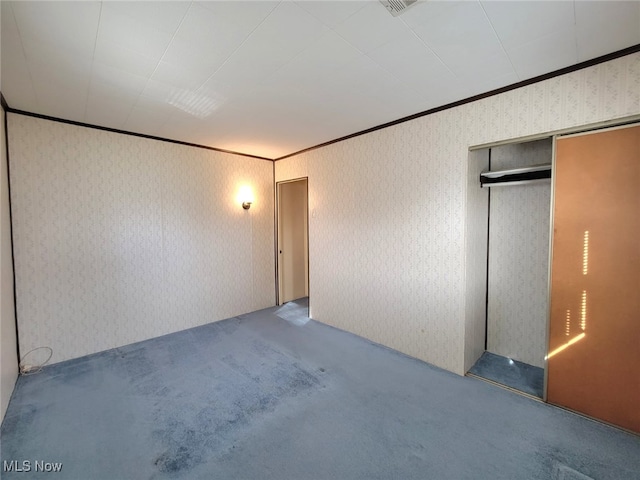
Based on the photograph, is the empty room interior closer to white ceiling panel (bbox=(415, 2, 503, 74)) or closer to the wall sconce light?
white ceiling panel (bbox=(415, 2, 503, 74))

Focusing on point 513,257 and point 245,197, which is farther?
point 245,197

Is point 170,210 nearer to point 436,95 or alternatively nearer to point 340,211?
point 340,211

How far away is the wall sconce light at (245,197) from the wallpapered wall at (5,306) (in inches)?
102

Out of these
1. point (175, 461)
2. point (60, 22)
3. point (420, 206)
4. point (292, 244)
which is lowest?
point (175, 461)

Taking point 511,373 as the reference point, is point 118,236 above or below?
above

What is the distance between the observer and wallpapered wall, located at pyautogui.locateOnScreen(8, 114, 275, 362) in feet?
9.48

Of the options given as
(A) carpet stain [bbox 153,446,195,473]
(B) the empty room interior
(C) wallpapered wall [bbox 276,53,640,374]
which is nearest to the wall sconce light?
(B) the empty room interior

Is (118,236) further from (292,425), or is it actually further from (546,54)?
(546,54)

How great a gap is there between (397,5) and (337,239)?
2.80 meters

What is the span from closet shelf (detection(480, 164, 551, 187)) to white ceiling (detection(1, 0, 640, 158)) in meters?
0.79

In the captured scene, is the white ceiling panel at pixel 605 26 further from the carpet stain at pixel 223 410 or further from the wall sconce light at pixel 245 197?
the wall sconce light at pixel 245 197

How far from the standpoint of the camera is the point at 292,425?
208cm

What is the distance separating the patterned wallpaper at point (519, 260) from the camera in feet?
9.23

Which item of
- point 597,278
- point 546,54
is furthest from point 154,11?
Result: point 597,278
